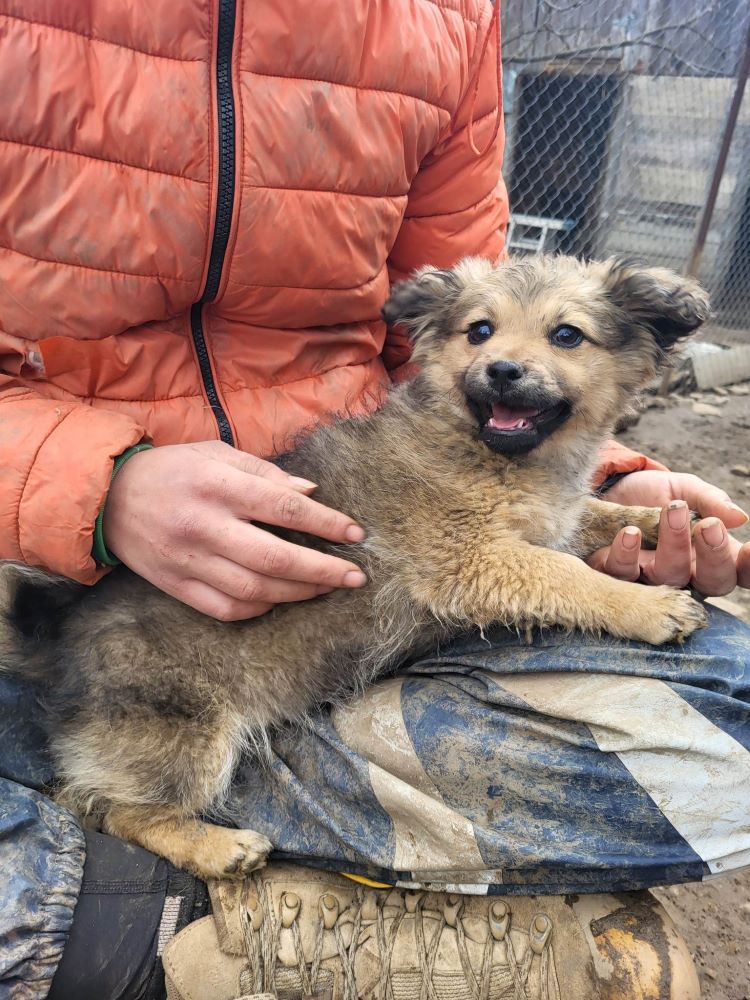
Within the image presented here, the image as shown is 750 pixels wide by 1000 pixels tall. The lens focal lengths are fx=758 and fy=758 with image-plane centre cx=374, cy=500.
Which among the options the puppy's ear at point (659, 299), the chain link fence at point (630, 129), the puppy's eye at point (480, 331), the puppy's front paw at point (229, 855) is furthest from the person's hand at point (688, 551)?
the chain link fence at point (630, 129)

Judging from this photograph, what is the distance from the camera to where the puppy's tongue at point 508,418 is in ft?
8.13

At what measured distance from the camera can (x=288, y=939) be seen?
212cm

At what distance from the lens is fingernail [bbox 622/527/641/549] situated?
2408 mm

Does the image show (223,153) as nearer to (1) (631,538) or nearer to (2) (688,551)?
(1) (631,538)

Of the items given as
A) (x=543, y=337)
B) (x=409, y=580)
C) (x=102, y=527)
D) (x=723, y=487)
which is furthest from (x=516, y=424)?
(x=723, y=487)

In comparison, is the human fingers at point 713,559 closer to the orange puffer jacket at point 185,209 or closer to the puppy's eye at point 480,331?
the puppy's eye at point 480,331

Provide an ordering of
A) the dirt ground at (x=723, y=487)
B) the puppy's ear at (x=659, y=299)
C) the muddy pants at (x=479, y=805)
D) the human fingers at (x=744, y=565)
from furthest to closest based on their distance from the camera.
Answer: the dirt ground at (x=723, y=487)
the puppy's ear at (x=659, y=299)
the human fingers at (x=744, y=565)
the muddy pants at (x=479, y=805)

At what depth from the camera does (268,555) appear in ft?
6.93

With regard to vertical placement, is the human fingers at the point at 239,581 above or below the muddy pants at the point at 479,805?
above

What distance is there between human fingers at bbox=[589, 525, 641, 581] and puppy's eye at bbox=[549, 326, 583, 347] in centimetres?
67

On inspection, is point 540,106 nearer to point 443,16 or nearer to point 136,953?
point 443,16

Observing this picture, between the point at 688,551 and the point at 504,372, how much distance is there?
0.79m

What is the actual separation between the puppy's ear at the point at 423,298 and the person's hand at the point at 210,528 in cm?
88

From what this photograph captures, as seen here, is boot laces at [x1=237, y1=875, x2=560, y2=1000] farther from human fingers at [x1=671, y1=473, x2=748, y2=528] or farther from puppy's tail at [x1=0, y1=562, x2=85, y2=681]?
human fingers at [x1=671, y1=473, x2=748, y2=528]
